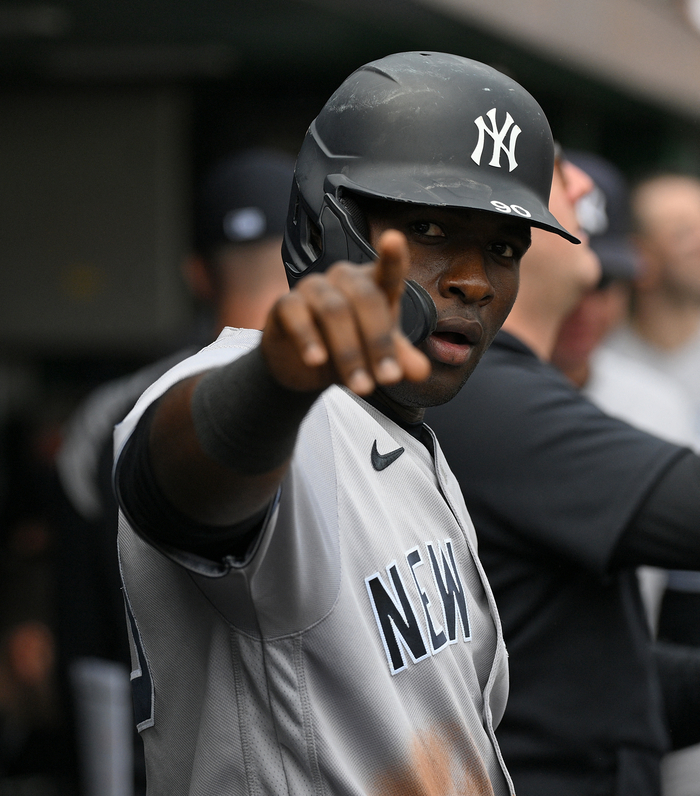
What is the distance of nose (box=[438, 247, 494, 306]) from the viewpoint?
4.66 ft

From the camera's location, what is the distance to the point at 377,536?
1.34 metres

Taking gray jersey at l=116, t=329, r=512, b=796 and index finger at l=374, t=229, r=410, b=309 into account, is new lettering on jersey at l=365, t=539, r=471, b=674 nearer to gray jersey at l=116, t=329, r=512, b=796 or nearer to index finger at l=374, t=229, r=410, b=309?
gray jersey at l=116, t=329, r=512, b=796

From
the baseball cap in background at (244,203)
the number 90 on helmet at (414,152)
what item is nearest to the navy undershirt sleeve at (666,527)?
the number 90 on helmet at (414,152)

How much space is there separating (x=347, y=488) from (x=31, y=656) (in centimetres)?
377

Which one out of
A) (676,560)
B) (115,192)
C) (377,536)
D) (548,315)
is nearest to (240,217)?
(548,315)

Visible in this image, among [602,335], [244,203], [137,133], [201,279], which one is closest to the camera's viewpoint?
[244,203]

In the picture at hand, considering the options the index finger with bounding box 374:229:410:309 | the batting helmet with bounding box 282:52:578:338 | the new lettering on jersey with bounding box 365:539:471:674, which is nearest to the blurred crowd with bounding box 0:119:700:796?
the new lettering on jersey with bounding box 365:539:471:674

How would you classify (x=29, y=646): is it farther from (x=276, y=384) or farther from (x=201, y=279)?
(x=276, y=384)

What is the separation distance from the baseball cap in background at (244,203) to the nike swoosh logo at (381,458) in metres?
1.60

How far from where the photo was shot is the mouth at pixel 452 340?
4.67ft

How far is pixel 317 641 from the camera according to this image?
1252 mm

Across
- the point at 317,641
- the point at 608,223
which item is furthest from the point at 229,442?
the point at 608,223

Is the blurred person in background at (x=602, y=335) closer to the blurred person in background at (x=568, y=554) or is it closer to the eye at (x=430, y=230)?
the blurred person in background at (x=568, y=554)

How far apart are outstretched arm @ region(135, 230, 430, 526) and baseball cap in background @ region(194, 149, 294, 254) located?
74.7 inches
